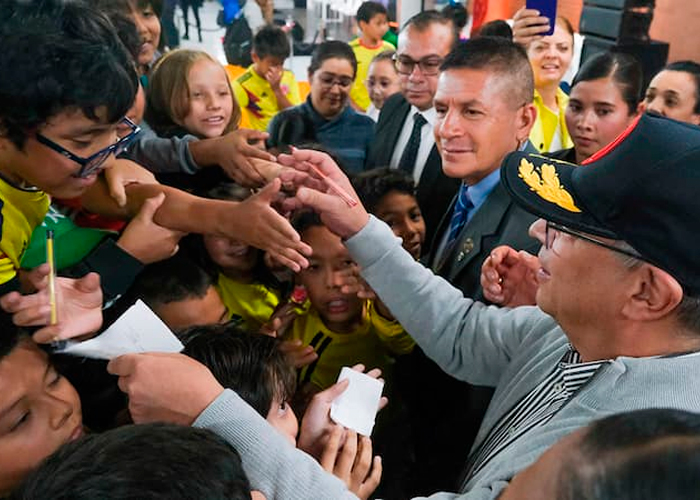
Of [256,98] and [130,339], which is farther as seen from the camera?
[256,98]

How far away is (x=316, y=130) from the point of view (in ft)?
10.4

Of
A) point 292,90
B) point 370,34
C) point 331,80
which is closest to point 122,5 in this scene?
point 331,80

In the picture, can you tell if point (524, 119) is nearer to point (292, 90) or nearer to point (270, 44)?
point (270, 44)

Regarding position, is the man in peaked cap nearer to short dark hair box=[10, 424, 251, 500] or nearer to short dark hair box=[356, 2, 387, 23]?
short dark hair box=[10, 424, 251, 500]

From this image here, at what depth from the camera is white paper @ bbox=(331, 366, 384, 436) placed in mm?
1156

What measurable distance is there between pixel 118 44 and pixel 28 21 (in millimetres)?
173

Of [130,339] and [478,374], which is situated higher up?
[130,339]

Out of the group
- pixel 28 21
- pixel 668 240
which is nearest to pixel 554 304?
pixel 668 240

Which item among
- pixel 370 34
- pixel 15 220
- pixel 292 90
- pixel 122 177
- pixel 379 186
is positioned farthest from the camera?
pixel 370 34

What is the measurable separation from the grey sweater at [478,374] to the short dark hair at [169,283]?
0.47 meters

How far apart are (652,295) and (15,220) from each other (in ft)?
4.09

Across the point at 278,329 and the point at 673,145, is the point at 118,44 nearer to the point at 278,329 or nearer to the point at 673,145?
the point at 278,329

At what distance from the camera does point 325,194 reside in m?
1.44

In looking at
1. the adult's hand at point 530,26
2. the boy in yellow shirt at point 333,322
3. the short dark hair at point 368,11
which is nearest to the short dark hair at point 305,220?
the boy in yellow shirt at point 333,322
